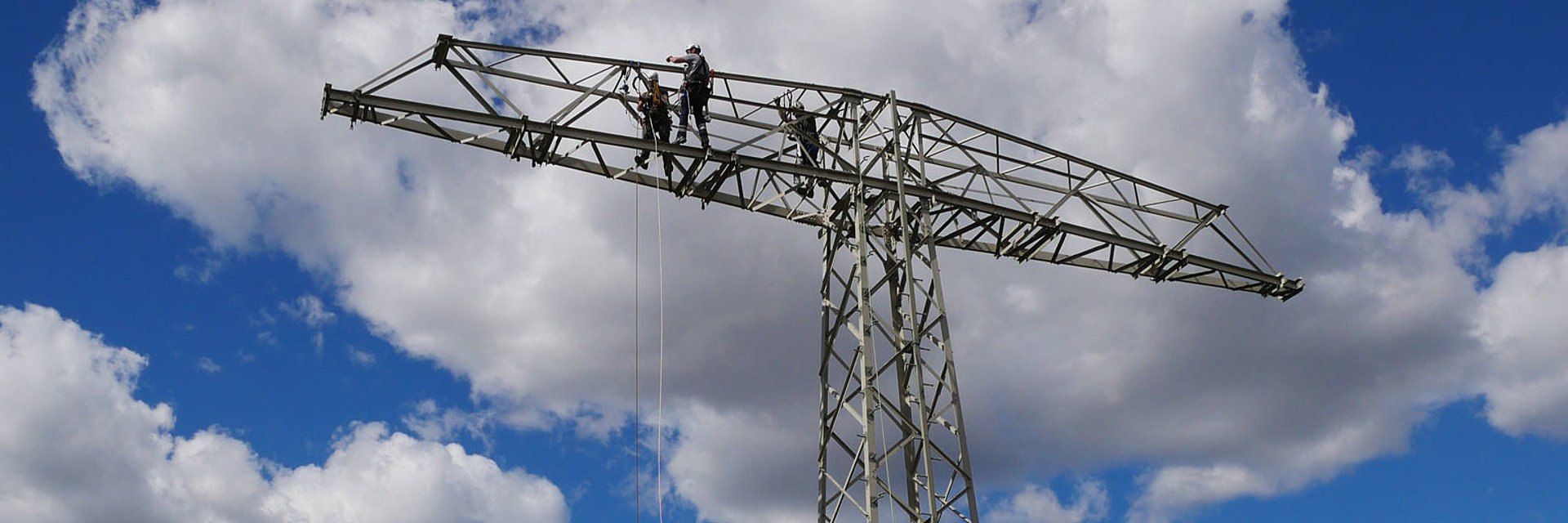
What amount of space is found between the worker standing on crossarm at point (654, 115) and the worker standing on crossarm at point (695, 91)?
0.22 metres

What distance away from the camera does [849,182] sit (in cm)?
1959

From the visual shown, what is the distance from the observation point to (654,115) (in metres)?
18.8

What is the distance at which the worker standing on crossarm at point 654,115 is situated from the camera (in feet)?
61.6

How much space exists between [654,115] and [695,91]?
28.3 inches

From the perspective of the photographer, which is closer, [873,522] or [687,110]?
[873,522]

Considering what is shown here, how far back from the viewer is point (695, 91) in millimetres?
19031

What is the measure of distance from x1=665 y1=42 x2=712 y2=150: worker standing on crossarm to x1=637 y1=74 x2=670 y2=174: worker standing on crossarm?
0.22m

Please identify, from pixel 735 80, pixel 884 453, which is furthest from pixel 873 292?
pixel 735 80

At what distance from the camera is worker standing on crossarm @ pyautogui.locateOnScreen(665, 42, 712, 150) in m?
18.9

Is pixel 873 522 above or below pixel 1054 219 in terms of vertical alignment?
below

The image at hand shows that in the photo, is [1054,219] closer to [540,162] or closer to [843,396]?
[843,396]

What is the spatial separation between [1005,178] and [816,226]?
3.58 meters

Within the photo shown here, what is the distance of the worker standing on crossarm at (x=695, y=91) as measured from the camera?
1892 cm

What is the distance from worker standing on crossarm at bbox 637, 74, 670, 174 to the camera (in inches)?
739
